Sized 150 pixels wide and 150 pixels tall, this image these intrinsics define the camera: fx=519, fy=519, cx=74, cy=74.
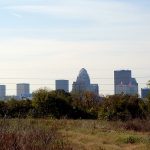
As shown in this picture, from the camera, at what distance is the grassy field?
381 inches

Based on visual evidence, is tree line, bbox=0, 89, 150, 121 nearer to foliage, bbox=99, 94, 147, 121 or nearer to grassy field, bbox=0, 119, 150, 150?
foliage, bbox=99, 94, 147, 121

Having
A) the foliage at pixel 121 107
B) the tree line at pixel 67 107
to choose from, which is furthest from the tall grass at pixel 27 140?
the tree line at pixel 67 107

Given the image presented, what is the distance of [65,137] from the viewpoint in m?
17.0

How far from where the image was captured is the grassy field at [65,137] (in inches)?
381

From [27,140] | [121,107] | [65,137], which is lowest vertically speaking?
[65,137]

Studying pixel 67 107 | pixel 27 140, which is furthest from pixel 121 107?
pixel 27 140

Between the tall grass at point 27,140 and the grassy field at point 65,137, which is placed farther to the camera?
the grassy field at point 65,137

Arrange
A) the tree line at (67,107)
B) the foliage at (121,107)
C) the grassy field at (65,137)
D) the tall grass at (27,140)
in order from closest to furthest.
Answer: the tall grass at (27,140)
the grassy field at (65,137)
the foliage at (121,107)
the tree line at (67,107)

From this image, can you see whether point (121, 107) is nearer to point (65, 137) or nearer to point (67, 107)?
point (67, 107)

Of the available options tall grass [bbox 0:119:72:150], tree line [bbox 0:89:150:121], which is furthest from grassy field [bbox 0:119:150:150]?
tree line [bbox 0:89:150:121]

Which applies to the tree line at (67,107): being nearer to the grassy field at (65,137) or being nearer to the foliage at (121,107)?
the foliage at (121,107)

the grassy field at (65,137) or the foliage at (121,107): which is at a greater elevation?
the foliage at (121,107)

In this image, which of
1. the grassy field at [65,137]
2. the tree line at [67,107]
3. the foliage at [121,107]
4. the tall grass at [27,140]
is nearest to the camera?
the tall grass at [27,140]

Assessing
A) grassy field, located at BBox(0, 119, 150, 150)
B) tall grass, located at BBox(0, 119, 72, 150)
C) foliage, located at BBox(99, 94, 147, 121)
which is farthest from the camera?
foliage, located at BBox(99, 94, 147, 121)
